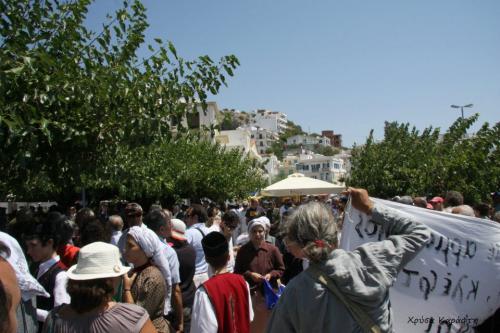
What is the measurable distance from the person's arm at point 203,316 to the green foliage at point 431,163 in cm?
1297

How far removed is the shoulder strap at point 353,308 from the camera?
7.88ft

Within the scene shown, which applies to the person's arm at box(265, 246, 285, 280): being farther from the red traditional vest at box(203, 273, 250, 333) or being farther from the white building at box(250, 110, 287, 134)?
the white building at box(250, 110, 287, 134)

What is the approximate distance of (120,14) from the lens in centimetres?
764

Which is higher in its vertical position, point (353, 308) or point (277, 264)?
point (353, 308)

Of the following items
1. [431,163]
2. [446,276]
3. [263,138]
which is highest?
[263,138]

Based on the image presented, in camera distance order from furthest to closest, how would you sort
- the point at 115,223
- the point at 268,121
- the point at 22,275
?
the point at 268,121 → the point at 115,223 → the point at 22,275

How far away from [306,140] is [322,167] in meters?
66.8

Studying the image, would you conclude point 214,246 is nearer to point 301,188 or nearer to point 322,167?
point 301,188

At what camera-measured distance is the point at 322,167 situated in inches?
4574

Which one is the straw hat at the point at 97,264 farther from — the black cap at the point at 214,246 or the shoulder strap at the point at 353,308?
the shoulder strap at the point at 353,308

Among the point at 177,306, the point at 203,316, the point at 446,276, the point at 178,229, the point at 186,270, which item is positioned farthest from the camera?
the point at 178,229

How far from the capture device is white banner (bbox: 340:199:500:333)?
365 centimetres

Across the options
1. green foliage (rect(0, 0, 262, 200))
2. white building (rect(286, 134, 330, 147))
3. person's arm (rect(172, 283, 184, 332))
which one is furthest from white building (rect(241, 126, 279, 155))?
person's arm (rect(172, 283, 184, 332))

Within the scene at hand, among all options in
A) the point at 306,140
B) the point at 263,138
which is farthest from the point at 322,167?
the point at 306,140
